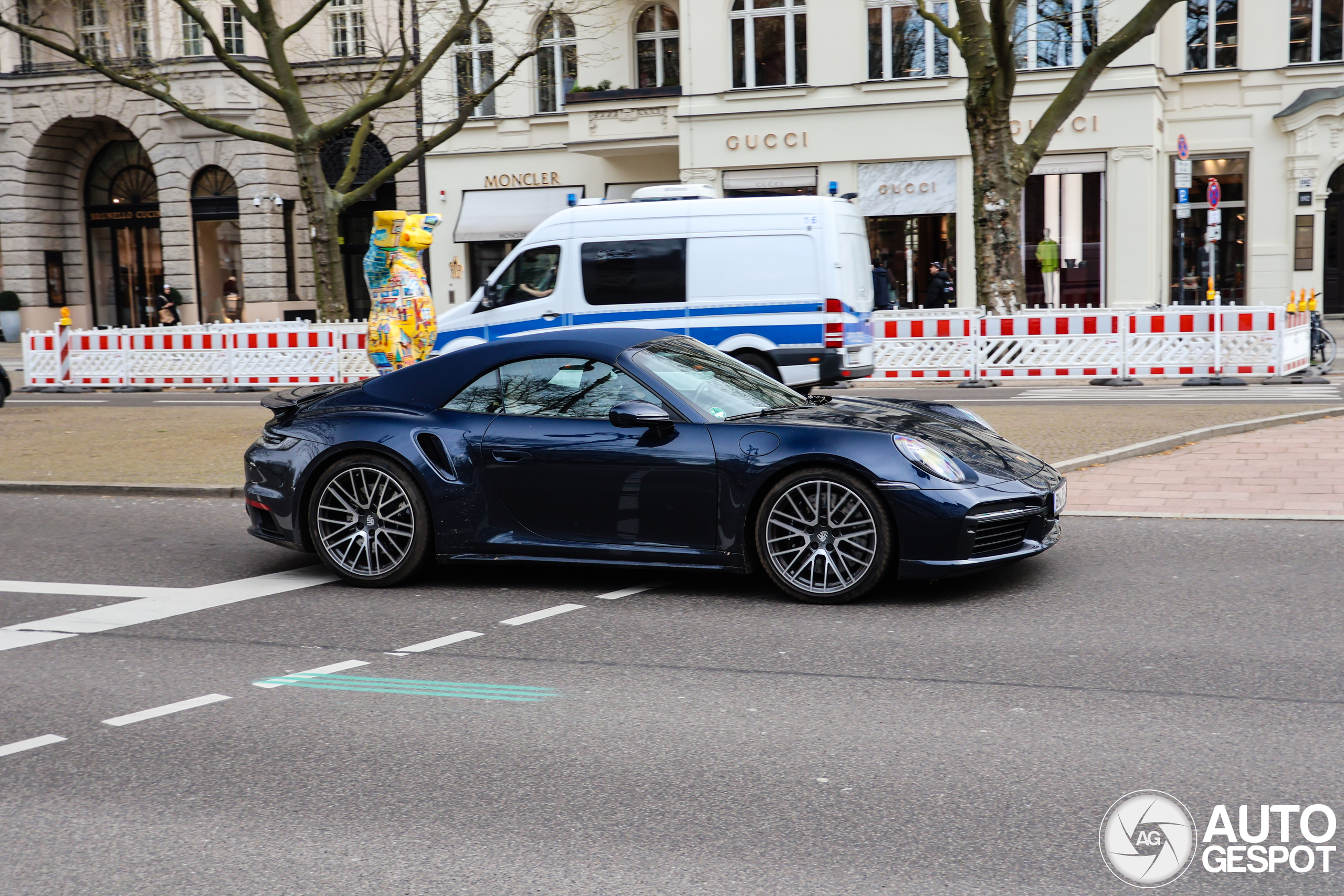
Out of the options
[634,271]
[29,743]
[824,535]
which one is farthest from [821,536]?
[634,271]

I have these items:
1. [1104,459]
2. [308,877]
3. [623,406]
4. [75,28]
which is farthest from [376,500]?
[75,28]

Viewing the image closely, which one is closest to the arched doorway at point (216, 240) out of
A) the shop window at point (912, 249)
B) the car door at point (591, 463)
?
the shop window at point (912, 249)

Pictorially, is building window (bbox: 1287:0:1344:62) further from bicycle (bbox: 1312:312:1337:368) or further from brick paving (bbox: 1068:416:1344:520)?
brick paving (bbox: 1068:416:1344:520)

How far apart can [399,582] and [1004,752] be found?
151 inches

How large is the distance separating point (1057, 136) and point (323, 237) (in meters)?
15.3

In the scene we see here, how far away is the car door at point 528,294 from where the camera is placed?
1667 centimetres

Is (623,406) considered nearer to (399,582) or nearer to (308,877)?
(399,582)

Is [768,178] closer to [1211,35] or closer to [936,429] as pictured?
[1211,35]

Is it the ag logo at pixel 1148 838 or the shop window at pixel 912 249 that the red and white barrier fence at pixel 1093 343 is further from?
the ag logo at pixel 1148 838

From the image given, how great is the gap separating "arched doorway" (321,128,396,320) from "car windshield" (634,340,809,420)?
2841 centimetres

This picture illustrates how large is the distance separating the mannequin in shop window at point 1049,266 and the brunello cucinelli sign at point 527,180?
449 inches

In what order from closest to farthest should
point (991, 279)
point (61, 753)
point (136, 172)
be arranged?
point (61, 753), point (991, 279), point (136, 172)

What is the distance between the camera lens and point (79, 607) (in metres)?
7.13

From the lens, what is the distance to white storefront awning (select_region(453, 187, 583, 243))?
33000 millimetres
